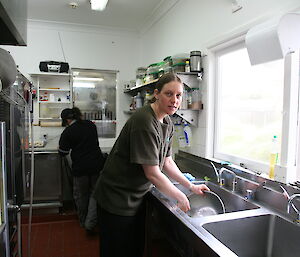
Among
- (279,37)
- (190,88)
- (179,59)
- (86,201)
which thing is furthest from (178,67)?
(86,201)

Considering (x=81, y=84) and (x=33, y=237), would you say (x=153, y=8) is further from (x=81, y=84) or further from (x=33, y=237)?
(x=33, y=237)

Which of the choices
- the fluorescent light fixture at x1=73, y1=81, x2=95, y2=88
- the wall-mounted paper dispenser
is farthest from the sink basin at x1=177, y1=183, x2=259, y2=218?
the fluorescent light fixture at x1=73, y1=81, x2=95, y2=88

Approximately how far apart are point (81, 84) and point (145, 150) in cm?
321

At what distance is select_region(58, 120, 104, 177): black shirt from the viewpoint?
2.78 metres

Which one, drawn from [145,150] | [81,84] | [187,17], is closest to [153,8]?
[187,17]

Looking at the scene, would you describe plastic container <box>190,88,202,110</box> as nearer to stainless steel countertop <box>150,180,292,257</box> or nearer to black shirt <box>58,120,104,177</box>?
stainless steel countertop <box>150,180,292,257</box>

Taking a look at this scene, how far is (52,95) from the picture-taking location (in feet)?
13.1

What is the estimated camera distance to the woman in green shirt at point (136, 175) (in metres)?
1.36

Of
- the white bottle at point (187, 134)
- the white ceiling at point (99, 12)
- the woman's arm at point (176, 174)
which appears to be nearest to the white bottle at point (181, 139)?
the white bottle at point (187, 134)

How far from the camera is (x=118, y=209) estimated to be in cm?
152

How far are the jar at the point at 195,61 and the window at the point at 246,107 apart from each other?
159 millimetres

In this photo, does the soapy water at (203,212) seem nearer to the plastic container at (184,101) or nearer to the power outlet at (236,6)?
the plastic container at (184,101)

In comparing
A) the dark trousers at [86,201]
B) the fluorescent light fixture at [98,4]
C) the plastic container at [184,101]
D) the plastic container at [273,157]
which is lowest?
the dark trousers at [86,201]

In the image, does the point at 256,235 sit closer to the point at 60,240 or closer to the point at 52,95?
the point at 60,240
